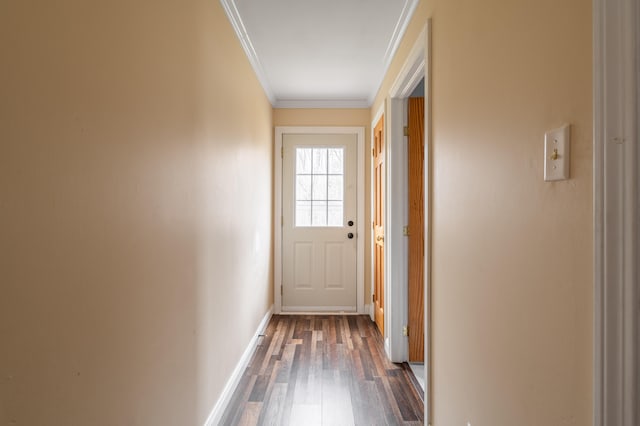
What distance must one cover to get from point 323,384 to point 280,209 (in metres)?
2.20

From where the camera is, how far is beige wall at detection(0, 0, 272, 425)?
78 centimetres

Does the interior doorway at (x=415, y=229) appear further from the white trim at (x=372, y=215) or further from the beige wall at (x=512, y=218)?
the beige wall at (x=512, y=218)

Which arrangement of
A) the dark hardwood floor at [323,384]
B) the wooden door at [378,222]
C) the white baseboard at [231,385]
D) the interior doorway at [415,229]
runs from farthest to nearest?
the wooden door at [378,222] → the interior doorway at [415,229] → the dark hardwood floor at [323,384] → the white baseboard at [231,385]

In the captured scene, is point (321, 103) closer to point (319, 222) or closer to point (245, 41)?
point (319, 222)

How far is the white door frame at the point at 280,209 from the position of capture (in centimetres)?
435

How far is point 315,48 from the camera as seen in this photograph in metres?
2.98

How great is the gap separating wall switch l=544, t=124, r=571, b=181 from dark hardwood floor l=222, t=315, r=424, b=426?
1.73m

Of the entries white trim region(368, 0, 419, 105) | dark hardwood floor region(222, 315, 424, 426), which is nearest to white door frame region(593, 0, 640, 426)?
dark hardwood floor region(222, 315, 424, 426)

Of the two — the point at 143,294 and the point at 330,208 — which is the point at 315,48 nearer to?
the point at 330,208

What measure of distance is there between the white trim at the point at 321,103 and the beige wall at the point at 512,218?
257cm

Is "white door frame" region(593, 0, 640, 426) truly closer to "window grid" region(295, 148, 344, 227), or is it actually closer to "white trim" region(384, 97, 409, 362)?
"white trim" region(384, 97, 409, 362)

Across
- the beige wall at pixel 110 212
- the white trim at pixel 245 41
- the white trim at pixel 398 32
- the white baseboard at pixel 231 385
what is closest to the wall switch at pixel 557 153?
the beige wall at pixel 110 212

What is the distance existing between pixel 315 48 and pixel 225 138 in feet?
3.87

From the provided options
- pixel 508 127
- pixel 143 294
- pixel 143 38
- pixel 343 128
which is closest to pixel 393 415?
pixel 143 294
